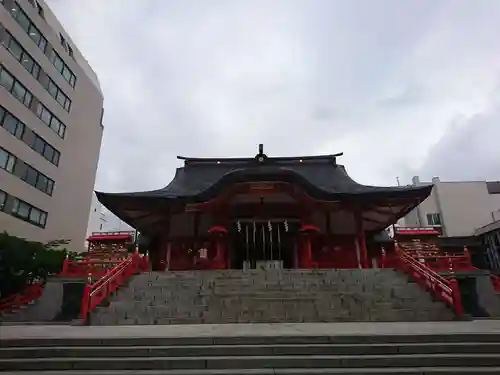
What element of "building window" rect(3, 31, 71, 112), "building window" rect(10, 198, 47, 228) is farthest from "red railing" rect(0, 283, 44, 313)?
"building window" rect(3, 31, 71, 112)

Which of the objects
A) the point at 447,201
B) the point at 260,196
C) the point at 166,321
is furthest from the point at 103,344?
the point at 447,201

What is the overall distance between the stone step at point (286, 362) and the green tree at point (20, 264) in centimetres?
1336

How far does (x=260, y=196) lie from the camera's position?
61.7ft

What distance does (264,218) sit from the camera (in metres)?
18.8

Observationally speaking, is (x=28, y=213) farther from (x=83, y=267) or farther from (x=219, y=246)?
(x=219, y=246)

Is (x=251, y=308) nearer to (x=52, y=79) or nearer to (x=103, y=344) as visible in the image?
(x=103, y=344)

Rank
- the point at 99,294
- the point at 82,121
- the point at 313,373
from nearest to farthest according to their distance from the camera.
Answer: the point at 313,373
the point at 99,294
the point at 82,121

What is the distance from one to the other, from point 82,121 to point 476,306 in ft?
112

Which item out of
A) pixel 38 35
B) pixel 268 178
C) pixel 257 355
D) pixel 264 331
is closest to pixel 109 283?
pixel 264 331

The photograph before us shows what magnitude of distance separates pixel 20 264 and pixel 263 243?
41.6 ft

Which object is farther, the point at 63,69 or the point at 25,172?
the point at 63,69

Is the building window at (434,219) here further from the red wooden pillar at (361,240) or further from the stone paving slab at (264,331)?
the stone paving slab at (264,331)

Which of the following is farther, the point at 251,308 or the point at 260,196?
the point at 260,196

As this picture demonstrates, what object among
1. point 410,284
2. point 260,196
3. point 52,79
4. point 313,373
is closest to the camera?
point 313,373
